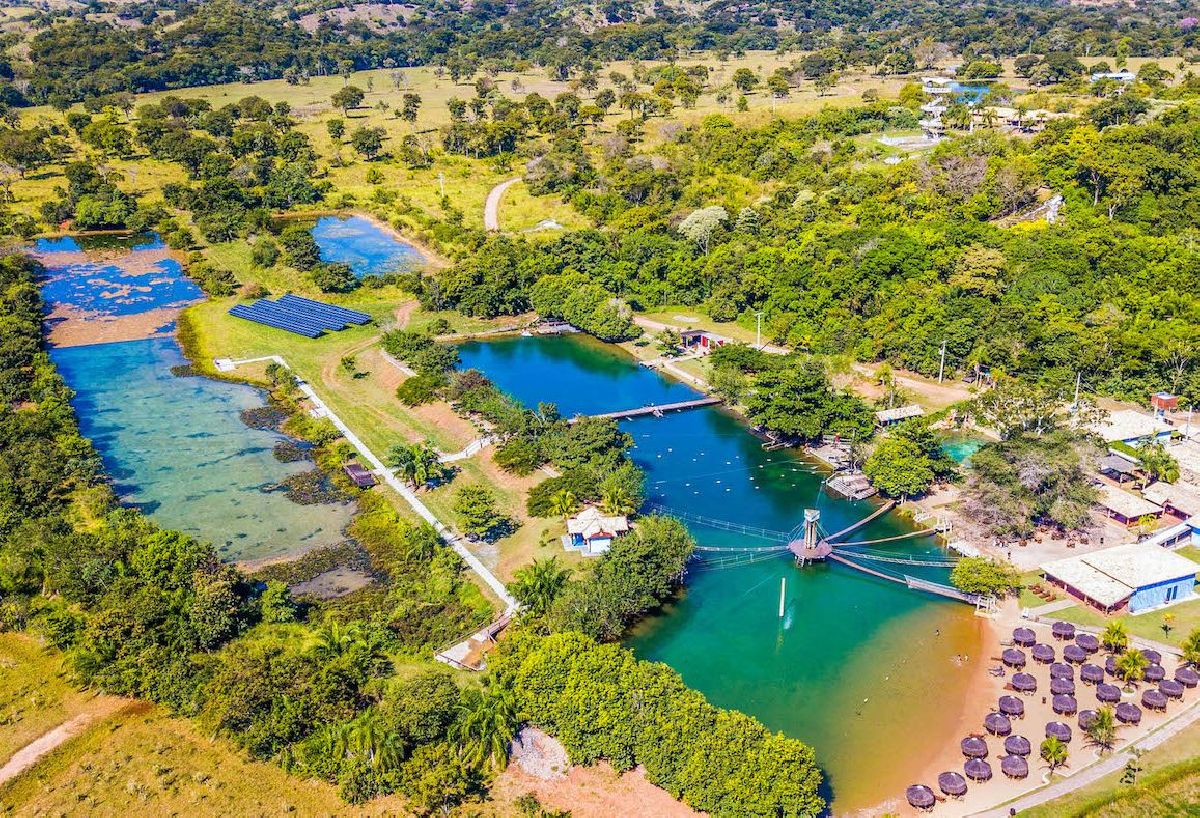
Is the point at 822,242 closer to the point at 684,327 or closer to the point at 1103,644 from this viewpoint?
the point at 684,327

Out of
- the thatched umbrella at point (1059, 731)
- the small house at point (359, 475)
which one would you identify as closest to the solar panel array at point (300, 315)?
the small house at point (359, 475)

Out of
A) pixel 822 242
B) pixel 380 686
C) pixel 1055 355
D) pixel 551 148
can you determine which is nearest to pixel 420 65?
pixel 551 148

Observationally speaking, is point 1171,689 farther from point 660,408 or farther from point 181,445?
point 181,445

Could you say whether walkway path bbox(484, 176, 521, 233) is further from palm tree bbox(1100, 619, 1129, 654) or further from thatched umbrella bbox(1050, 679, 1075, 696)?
thatched umbrella bbox(1050, 679, 1075, 696)

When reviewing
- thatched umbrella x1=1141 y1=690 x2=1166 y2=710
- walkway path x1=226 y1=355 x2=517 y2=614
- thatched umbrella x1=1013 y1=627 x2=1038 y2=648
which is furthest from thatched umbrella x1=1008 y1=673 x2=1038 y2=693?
walkway path x1=226 y1=355 x2=517 y2=614

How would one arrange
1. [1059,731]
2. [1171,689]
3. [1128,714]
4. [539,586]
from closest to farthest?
[1059,731] < [1128,714] < [1171,689] < [539,586]

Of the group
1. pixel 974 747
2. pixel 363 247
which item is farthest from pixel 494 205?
pixel 974 747
